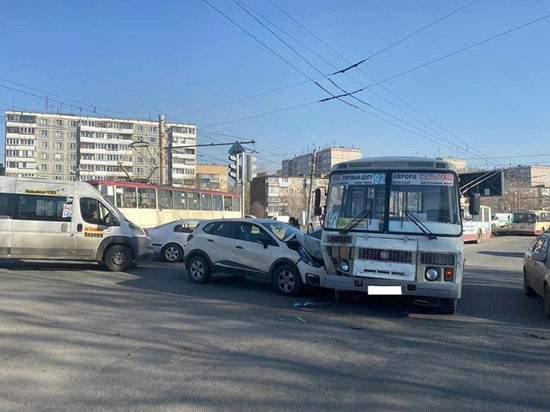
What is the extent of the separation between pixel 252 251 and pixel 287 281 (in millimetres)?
1144

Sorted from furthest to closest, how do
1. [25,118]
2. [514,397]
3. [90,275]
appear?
1. [25,118]
2. [90,275]
3. [514,397]

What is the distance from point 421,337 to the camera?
6.87 meters

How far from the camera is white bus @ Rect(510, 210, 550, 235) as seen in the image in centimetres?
Result: 4459

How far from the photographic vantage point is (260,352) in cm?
591

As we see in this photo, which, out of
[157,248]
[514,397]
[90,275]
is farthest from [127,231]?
[514,397]

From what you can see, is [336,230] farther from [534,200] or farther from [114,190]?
[534,200]

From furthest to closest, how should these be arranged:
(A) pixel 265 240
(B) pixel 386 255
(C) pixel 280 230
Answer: (C) pixel 280 230, (A) pixel 265 240, (B) pixel 386 255

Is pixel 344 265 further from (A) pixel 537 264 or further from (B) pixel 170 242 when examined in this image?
(B) pixel 170 242

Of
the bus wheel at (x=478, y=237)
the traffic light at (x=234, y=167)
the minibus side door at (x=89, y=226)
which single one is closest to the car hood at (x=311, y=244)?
the minibus side door at (x=89, y=226)

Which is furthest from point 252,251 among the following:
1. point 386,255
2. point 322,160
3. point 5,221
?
point 322,160

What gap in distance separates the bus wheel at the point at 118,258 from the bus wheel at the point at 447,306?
8.56m

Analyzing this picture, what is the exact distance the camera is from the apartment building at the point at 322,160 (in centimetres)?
7693

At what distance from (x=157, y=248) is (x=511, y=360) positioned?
1238 cm

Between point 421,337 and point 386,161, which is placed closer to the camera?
point 421,337
